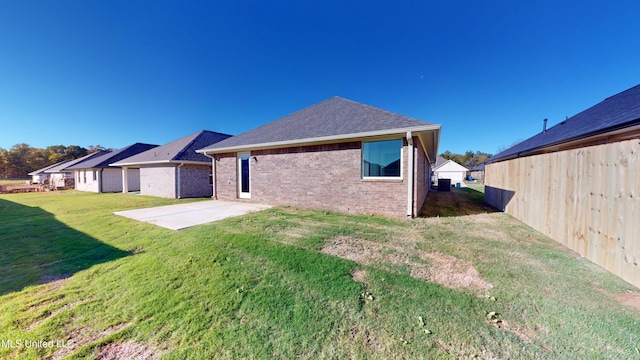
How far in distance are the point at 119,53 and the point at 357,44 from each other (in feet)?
42.6

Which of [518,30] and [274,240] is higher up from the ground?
[518,30]

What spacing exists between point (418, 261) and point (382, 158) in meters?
4.20

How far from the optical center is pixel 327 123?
353 inches

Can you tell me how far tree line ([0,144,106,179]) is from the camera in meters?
46.6

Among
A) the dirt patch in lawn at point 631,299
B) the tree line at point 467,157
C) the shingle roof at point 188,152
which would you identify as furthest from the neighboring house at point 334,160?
the tree line at point 467,157

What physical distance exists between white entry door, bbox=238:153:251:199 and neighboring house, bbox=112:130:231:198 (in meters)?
5.53

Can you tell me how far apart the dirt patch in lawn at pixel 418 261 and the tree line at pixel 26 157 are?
68.2 m

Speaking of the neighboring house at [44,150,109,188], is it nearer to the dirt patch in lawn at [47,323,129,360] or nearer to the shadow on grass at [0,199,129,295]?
the shadow on grass at [0,199,129,295]

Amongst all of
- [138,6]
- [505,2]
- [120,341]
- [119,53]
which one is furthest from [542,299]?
[119,53]

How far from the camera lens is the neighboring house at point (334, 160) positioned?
23.0ft

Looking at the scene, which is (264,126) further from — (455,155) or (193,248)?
(455,155)

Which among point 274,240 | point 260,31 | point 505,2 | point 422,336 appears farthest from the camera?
point 260,31

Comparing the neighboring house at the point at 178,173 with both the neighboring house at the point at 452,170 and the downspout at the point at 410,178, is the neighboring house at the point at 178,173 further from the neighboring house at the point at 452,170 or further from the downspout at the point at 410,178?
the neighboring house at the point at 452,170

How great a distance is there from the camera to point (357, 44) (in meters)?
11.6
